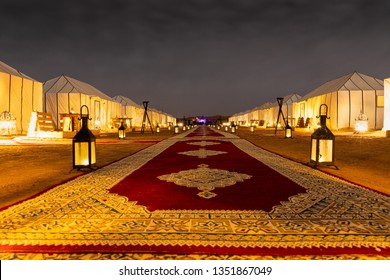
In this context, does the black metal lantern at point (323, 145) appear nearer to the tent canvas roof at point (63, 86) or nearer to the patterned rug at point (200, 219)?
the patterned rug at point (200, 219)

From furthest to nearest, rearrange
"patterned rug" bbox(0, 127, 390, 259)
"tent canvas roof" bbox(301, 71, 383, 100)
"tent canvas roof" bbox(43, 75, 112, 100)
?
"tent canvas roof" bbox(43, 75, 112, 100)
"tent canvas roof" bbox(301, 71, 383, 100)
"patterned rug" bbox(0, 127, 390, 259)

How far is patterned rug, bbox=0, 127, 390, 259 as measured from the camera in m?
2.12

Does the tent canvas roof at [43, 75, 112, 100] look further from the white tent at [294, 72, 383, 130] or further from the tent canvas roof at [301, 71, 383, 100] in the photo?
the tent canvas roof at [301, 71, 383, 100]

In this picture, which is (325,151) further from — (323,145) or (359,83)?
(359,83)

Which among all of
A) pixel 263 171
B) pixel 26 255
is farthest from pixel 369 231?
pixel 263 171

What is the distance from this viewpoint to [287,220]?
2.70m

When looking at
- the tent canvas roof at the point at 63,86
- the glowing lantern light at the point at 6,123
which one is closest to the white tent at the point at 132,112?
the tent canvas roof at the point at 63,86

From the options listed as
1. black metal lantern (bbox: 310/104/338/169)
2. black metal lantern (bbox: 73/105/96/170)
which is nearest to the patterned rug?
black metal lantern (bbox: 73/105/96/170)

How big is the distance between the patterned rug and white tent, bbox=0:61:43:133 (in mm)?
16070

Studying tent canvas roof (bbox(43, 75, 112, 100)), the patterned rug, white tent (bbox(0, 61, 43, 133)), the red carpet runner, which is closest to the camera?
the patterned rug

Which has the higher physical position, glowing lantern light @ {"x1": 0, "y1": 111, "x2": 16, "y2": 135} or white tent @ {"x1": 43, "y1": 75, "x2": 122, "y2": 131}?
white tent @ {"x1": 43, "y1": 75, "x2": 122, "y2": 131}

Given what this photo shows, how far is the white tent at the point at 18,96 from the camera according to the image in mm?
17484

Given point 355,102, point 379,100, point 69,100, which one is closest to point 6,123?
point 69,100

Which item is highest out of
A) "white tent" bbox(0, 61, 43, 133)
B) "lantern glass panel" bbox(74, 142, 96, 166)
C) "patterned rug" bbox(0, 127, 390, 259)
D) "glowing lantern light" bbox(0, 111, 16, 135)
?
"white tent" bbox(0, 61, 43, 133)
